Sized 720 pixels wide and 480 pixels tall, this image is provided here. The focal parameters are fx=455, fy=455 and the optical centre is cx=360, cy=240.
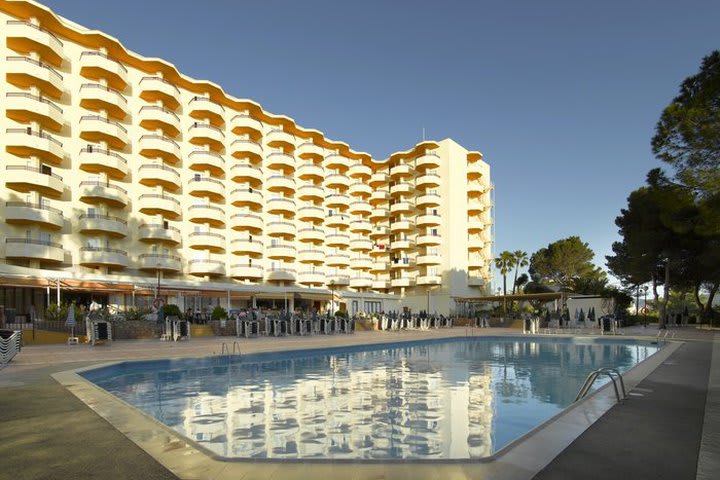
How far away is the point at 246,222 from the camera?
125ft

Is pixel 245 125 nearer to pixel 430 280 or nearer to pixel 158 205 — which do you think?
pixel 158 205

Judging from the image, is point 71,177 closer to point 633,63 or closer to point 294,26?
point 294,26

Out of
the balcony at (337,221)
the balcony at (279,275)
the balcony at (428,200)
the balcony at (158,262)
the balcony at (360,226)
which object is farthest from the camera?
the balcony at (428,200)

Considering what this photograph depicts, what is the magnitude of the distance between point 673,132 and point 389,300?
38498 mm

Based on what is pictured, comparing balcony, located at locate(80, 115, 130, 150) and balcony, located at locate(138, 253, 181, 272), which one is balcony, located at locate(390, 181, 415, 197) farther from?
balcony, located at locate(80, 115, 130, 150)

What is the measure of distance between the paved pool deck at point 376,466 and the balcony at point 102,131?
26.3m

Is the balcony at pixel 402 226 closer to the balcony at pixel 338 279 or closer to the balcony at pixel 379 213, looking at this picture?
the balcony at pixel 379 213

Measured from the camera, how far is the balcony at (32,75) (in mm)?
26016

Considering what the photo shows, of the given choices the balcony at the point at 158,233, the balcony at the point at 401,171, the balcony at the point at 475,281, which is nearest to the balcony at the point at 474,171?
the balcony at the point at 401,171

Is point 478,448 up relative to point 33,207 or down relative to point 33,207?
down

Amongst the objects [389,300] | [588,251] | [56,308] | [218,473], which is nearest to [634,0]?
[218,473]

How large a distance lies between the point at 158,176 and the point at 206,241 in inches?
232

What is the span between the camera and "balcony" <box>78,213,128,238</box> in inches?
1128

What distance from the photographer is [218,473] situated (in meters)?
3.79
